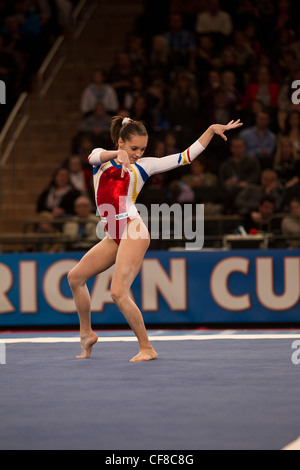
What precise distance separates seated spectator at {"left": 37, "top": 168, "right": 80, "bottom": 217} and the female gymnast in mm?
5331

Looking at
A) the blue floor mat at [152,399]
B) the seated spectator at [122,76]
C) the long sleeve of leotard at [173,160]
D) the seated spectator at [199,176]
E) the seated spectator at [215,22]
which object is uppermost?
the seated spectator at [215,22]

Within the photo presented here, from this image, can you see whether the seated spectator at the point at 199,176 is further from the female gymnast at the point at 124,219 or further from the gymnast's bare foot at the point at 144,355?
the gymnast's bare foot at the point at 144,355

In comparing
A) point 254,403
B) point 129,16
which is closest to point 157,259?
point 254,403

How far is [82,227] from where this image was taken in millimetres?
10641

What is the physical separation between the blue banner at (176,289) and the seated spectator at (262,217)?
75 cm

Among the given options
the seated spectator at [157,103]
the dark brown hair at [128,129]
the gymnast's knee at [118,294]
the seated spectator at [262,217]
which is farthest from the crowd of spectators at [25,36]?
the gymnast's knee at [118,294]

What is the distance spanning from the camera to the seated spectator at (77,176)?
12.1 metres

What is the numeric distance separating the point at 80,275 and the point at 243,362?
4.47 feet

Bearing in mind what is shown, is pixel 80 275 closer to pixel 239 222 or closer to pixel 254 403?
pixel 254 403

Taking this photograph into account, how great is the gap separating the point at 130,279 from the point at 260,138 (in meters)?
6.42

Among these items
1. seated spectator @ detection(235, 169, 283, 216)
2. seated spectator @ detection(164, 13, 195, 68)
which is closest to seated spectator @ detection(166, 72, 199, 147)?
seated spectator @ detection(164, 13, 195, 68)

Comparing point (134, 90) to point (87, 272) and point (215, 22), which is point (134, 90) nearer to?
point (215, 22)

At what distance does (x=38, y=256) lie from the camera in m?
9.96

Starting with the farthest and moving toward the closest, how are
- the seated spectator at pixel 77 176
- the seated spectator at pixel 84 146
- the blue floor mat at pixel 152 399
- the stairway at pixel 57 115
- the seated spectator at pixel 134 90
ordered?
the stairway at pixel 57 115 < the seated spectator at pixel 134 90 < the seated spectator at pixel 84 146 < the seated spectator at pixel 77 176 < the blue floor mat at pixel 152 399
